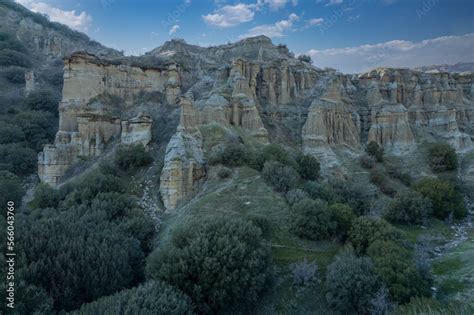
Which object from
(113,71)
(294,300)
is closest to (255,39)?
(113,71)

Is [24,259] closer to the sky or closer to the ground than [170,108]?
closer to the ground

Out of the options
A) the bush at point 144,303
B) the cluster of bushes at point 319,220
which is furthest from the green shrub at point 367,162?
the bush at point 144,303

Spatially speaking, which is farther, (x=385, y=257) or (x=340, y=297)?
(x=385, y=257)

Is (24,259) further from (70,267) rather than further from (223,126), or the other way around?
(223,126)

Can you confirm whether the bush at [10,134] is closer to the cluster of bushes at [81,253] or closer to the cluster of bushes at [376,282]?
the cluster of bushes at [81,253]

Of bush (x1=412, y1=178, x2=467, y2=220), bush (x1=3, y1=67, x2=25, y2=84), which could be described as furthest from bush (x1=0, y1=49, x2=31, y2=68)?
bush (x1=412, y1=178, x2=467, y2=220)

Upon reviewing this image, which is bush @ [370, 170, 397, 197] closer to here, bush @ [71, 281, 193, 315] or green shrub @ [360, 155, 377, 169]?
green shrub @ [360, 155, 377, 169]

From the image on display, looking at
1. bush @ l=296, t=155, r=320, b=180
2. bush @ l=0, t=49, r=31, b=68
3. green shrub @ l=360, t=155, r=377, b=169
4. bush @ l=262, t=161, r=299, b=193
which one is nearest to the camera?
bush @ l=262, t=161, r=299, b=193
